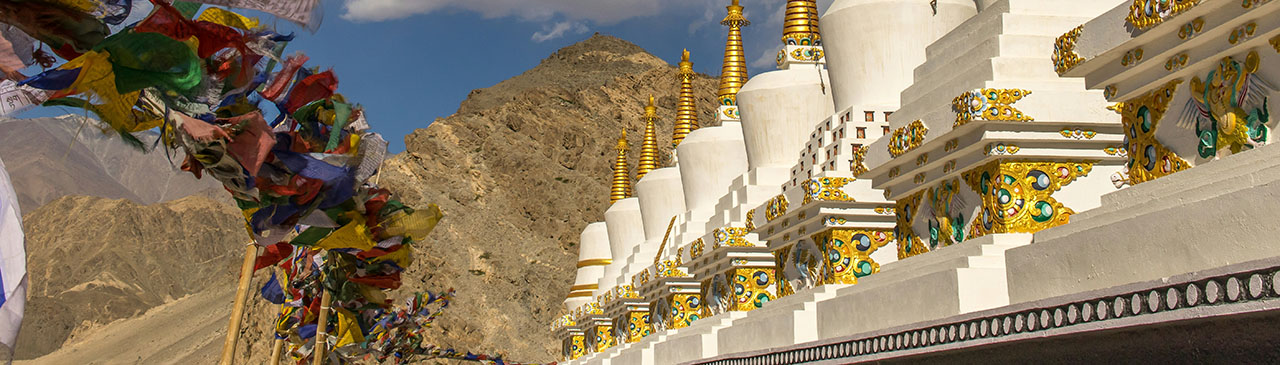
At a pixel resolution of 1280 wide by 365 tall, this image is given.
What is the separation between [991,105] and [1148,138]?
5.09 feet

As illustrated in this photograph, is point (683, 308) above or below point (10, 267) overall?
above

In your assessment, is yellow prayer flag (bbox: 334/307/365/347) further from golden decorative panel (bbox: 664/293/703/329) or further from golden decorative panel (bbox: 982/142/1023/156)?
golden decorative panel (bbox: 664/293/703/329)

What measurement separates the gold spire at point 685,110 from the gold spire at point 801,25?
8517 millimetres

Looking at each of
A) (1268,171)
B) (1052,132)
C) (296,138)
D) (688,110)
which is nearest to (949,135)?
(1052,132)

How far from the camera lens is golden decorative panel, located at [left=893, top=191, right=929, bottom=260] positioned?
11436mm

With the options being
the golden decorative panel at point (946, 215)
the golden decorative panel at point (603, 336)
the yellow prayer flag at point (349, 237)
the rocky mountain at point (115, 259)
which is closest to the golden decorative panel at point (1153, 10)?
the golden decorative panel at point (946, 215)

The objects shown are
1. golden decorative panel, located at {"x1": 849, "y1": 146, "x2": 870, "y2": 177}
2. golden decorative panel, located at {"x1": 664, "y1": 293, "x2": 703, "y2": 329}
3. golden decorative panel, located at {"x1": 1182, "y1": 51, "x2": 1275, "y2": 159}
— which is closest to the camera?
golden decorative panel, located at {"x1": 1182, "y1": 51, "x2": 1275, "y2": 159}

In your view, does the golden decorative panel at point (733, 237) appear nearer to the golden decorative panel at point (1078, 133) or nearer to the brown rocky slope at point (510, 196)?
the golden decorative panel at point (1078, 133)

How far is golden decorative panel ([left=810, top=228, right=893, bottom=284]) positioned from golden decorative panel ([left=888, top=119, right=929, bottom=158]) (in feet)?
8.51

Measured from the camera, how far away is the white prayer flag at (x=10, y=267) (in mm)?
3344

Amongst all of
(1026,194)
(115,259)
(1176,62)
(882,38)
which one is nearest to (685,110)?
(882,38)

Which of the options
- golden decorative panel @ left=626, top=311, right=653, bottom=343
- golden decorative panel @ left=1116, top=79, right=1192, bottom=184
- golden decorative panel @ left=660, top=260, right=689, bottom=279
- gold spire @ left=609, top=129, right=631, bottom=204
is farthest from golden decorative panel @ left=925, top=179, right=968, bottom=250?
gold spire @ left=609, top=129, right=631, bottom=204

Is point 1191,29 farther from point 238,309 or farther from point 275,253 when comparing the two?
point 275,253

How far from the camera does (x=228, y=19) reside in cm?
530
